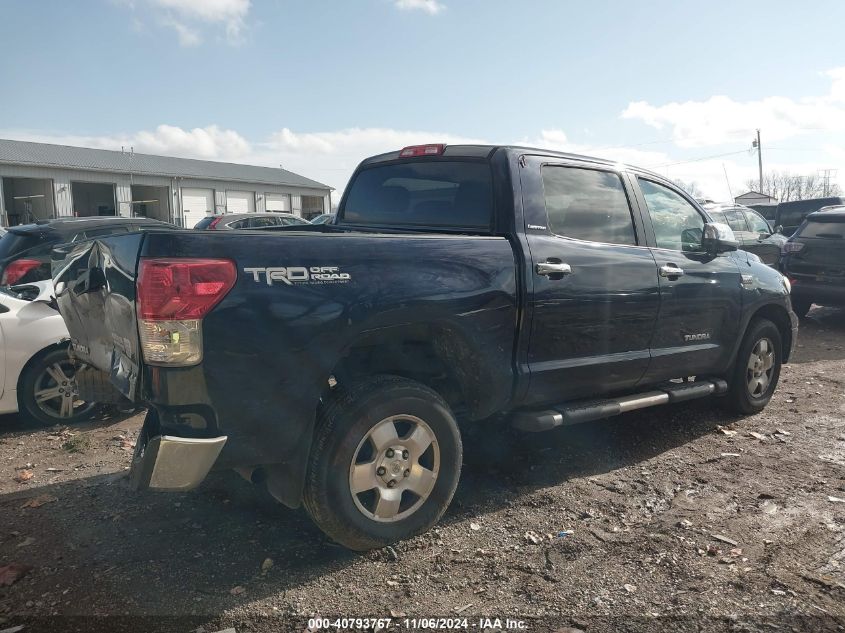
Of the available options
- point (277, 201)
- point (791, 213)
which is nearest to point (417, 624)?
point (791, 213)

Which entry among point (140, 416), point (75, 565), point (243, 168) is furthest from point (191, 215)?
point (75, 565)

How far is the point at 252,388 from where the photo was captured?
113 inches

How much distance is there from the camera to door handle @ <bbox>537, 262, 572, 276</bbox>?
386 cm

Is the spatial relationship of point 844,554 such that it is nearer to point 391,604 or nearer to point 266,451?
point 391,604

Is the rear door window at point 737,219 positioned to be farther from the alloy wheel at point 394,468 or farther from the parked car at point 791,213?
the alloy wheel at point 394,468

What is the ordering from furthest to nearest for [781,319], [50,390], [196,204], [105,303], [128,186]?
1. [196,204]
2. [128,186]
3. [781,319]
4. [50,390]
5. [105,303]

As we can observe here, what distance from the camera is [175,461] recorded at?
274 centimetres

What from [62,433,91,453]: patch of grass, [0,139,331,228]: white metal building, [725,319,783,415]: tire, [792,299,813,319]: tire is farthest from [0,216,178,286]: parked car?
[0,139,331,228]: white metal building

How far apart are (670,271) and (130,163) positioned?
42557 mm

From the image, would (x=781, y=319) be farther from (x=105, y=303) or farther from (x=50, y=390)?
(x=50, y=390)

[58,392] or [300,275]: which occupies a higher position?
[300,275]

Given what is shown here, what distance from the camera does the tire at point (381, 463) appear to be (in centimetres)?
314

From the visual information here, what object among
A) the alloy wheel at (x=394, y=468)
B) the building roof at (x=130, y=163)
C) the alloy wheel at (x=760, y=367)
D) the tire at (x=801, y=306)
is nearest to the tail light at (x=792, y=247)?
the tire at (x=801, y=306)

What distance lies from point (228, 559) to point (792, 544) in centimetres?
300
